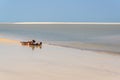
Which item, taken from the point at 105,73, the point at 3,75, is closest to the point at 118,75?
the point at 105,73

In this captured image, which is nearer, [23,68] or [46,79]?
[46,79]

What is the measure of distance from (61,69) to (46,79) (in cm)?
85

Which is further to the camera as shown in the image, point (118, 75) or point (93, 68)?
point (93, 68)

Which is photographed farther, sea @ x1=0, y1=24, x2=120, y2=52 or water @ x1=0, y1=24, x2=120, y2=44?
water @ x1=0, y1=24, x2=120, y2=44

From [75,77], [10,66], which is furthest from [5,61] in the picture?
[75,77]

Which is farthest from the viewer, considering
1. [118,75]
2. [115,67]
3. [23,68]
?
[115,67]

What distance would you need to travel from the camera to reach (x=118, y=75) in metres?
4.47

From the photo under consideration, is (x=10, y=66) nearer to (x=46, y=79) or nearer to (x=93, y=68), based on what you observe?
(x=46, y=79)

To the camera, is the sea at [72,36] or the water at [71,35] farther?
the water at [71,35]

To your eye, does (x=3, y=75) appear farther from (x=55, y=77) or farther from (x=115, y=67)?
(x=115, y=67)

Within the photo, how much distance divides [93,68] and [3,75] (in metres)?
1.71

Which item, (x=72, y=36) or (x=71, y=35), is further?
(x=71, y=35)

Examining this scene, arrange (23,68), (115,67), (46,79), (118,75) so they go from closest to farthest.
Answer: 1. (46,79)
2. (118,75)
3. (23,68)
4. (115,67)

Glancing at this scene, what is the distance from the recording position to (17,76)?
165 inches
